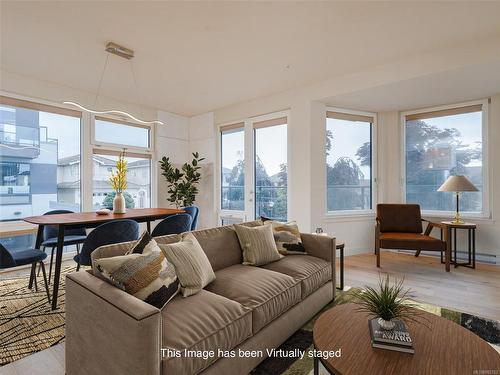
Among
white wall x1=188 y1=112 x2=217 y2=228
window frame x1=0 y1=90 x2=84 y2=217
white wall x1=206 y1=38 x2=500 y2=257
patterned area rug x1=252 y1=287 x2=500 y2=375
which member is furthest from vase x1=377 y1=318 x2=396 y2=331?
white wall x1=188 y1=112 x2=217 y2=228

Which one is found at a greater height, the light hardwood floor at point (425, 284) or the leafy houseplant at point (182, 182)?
the leafy houseplant at point (182, 182)

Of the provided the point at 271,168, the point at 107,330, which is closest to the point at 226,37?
the point at 271,168

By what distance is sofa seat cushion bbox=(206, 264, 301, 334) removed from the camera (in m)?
1.67

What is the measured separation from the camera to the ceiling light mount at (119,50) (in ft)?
9.94

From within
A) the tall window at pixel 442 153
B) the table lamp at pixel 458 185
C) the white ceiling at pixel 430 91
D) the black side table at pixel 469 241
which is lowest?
the black side table at pixel 469 241

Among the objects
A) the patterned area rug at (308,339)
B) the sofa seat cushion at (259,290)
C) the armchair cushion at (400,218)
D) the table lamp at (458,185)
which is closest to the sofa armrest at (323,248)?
the patterned area rug at (308,339)

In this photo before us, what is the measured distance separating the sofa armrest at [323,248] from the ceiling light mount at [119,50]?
2.91m

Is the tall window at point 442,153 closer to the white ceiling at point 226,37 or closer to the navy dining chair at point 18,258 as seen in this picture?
the white ceiling at point 226,37

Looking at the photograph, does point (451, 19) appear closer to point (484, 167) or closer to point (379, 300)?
point (484, 167)

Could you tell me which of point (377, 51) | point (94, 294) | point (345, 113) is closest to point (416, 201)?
point (345, 113)

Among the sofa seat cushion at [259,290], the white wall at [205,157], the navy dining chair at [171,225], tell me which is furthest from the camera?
the white wall at [205,157]

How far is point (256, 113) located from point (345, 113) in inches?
60.7

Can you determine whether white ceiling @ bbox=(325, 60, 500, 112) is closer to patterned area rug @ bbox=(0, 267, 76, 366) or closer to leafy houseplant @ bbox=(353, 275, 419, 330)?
leafy houseplant @ bbox=(353, 275, 419, 330)

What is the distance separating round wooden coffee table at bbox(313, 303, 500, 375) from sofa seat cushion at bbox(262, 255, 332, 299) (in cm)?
62
